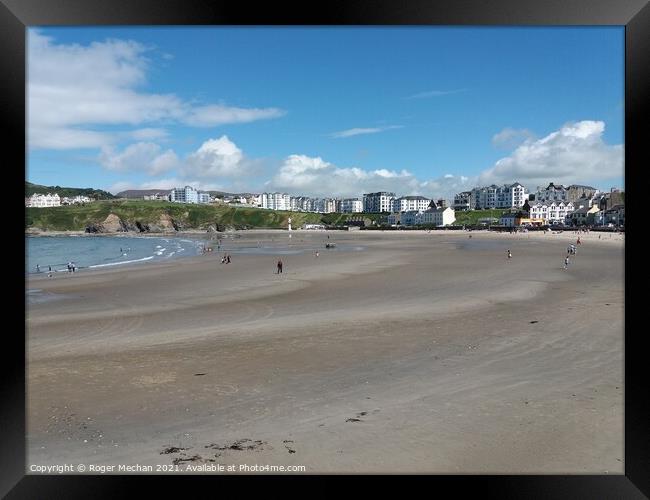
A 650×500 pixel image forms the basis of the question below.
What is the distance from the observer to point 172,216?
438 ft

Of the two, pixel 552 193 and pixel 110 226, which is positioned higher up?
pixel 552 193

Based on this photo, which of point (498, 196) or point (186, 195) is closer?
point (498, 196)

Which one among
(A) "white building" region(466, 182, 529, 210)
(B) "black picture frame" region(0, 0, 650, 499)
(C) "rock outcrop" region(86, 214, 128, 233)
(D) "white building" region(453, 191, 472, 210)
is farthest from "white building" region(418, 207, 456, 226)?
(B) "black picture frame" region(0, 0, 650, 499)

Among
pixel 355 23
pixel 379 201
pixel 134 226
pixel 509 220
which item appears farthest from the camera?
pixel 379 201

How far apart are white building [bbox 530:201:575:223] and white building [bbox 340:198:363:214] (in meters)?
83.7

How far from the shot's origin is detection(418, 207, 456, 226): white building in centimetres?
12800

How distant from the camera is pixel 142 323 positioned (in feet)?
36.5

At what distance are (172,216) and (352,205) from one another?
3132 inches

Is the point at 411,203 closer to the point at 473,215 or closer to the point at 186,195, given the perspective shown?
the point at 473,215

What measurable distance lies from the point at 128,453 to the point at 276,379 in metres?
2.49

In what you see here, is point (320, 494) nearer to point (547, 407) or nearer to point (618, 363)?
point (547, 407)

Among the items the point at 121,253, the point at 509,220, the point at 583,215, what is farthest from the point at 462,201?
the point at 121,253

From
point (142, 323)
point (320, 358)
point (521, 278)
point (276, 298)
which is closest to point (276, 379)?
point (320, 358)

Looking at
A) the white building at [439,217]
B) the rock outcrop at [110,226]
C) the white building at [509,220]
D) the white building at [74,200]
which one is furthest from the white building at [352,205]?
the white building at [74,200]
